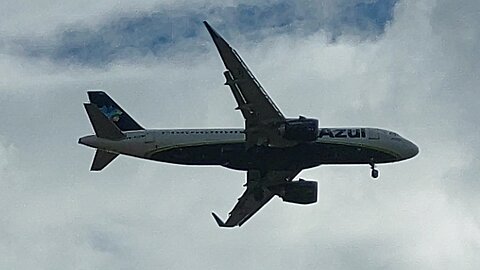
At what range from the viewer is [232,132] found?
101 m

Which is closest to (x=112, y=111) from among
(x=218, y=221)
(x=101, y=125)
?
(x=101, y=125)

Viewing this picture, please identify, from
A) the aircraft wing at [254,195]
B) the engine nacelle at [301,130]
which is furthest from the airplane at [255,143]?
the aircraft wing at [254,195]

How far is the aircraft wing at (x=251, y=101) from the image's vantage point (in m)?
90.4

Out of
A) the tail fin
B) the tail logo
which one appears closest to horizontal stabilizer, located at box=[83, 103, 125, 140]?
the tail fin

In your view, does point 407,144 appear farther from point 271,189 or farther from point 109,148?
point 109,148

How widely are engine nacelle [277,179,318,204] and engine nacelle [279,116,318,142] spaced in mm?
11524

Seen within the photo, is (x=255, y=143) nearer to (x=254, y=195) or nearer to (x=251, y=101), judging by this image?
(x=251, y=101)

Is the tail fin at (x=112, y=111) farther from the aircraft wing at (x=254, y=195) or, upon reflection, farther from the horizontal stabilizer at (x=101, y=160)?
the aircraft wing at (x=254, y=195)

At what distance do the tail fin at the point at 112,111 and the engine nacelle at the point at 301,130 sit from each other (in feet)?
46.9

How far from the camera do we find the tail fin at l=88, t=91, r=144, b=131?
4107 inches

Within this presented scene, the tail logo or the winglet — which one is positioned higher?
the tail logo

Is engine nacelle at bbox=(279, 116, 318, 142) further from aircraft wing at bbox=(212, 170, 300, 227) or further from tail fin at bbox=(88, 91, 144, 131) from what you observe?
tail fin at bbox=(88, 91, 144, 131)

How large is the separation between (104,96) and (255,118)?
1597 cm

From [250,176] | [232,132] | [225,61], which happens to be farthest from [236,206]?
[225,61]
